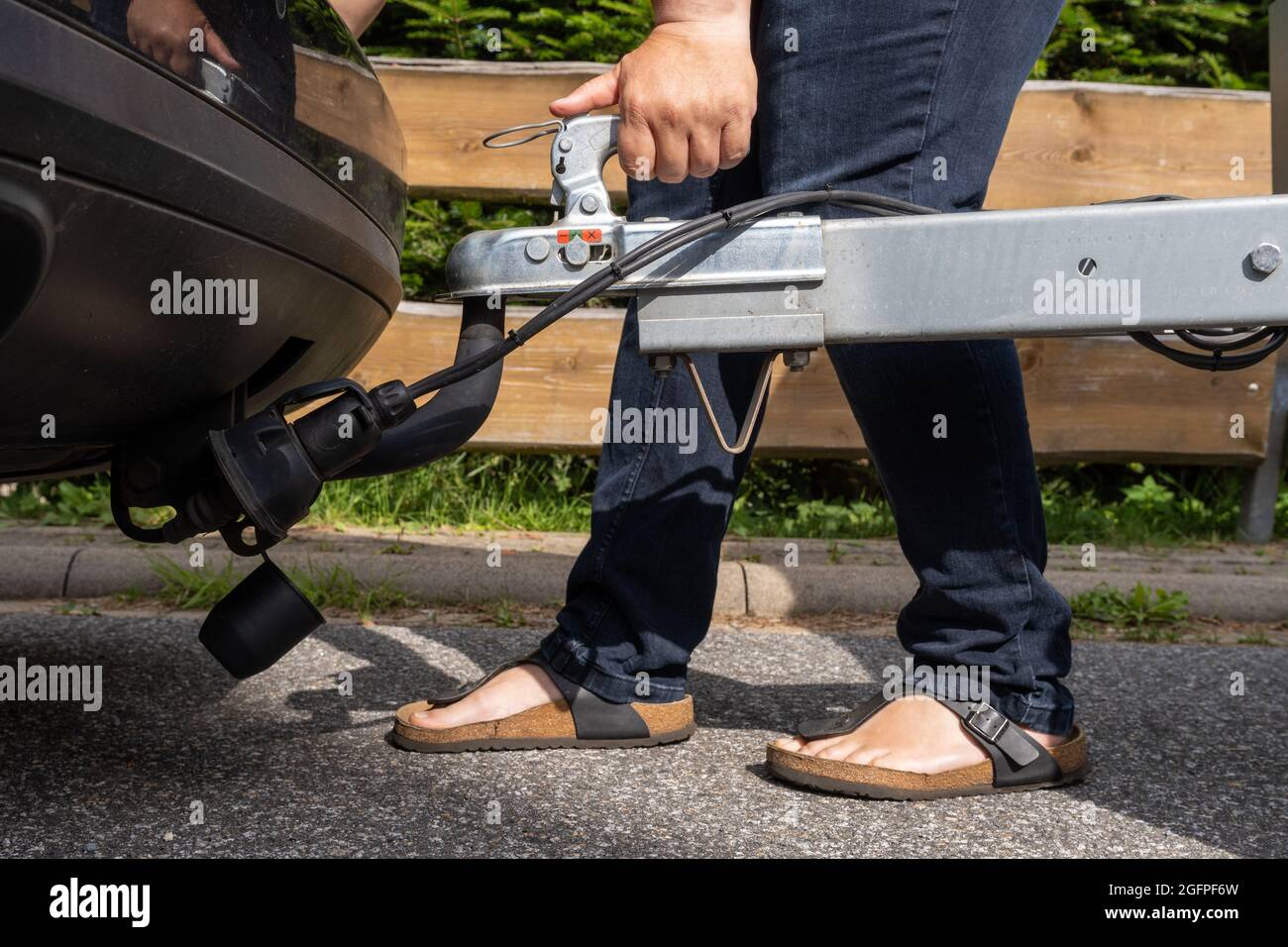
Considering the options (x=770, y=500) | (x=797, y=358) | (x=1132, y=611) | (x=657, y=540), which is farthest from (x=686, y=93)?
(x=770, y=500)

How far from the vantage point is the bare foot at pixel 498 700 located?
165cm

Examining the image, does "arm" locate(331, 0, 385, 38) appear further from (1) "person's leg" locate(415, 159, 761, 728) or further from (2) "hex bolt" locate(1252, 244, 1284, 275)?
(2) "hex bolt" locate(1252, 244, 1284, 275)

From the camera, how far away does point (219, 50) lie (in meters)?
1.07

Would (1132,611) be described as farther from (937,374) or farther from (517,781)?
(517,781)

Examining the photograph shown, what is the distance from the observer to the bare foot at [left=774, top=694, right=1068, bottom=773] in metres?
1.50

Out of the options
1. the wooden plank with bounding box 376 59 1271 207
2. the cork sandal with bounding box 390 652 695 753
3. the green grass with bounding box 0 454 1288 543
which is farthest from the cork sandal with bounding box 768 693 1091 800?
the wooden plank with bounding box 376 59 1271 207

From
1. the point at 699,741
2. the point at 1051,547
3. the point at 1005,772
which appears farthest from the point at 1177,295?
the point at 1051,547

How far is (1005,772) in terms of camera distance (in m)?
1.53

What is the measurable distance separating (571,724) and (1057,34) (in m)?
3.18

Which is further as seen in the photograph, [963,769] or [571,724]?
[571,724]

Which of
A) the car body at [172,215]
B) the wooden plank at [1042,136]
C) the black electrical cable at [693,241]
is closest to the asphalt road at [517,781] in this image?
the car body at [172,215]

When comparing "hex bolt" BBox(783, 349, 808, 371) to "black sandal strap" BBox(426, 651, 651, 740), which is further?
"black sandal strap" BBox(426, 651, 651, 740)

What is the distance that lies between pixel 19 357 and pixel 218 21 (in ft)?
1.13

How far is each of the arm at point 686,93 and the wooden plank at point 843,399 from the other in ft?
6.77
